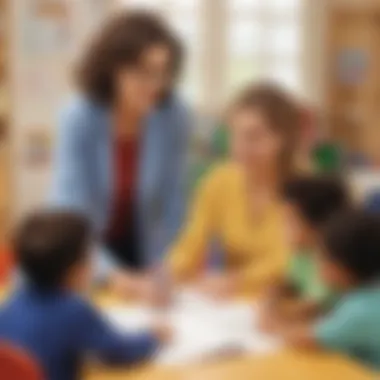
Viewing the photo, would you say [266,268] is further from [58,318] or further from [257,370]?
[58,318]

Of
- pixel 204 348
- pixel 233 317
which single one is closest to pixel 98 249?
pixel 233 317

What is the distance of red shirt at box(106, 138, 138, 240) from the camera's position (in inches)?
103

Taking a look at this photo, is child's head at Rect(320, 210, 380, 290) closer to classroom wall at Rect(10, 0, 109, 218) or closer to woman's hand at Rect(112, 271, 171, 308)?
woman's hand at Rect(112, 271, 171, 308)

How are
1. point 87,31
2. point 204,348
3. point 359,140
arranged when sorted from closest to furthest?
point 204,348 < point 87,31 < point 359,140

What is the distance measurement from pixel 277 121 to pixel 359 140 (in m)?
2.00

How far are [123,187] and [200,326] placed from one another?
0.66 m

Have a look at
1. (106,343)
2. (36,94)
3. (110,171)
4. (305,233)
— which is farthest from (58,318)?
(36,94)

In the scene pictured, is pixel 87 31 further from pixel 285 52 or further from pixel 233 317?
pixel 233 317

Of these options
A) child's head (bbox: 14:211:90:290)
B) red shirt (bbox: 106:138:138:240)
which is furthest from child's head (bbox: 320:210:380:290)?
red shirt (bbox: 106:138:138:240)

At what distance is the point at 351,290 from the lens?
1975 mm

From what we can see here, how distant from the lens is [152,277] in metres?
2.35

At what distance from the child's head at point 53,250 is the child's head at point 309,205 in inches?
20.5

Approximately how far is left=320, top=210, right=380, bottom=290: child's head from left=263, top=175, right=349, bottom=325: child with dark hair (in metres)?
0.18

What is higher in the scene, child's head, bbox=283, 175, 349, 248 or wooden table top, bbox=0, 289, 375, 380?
child's head, bbox=283, 175, 349, 248
